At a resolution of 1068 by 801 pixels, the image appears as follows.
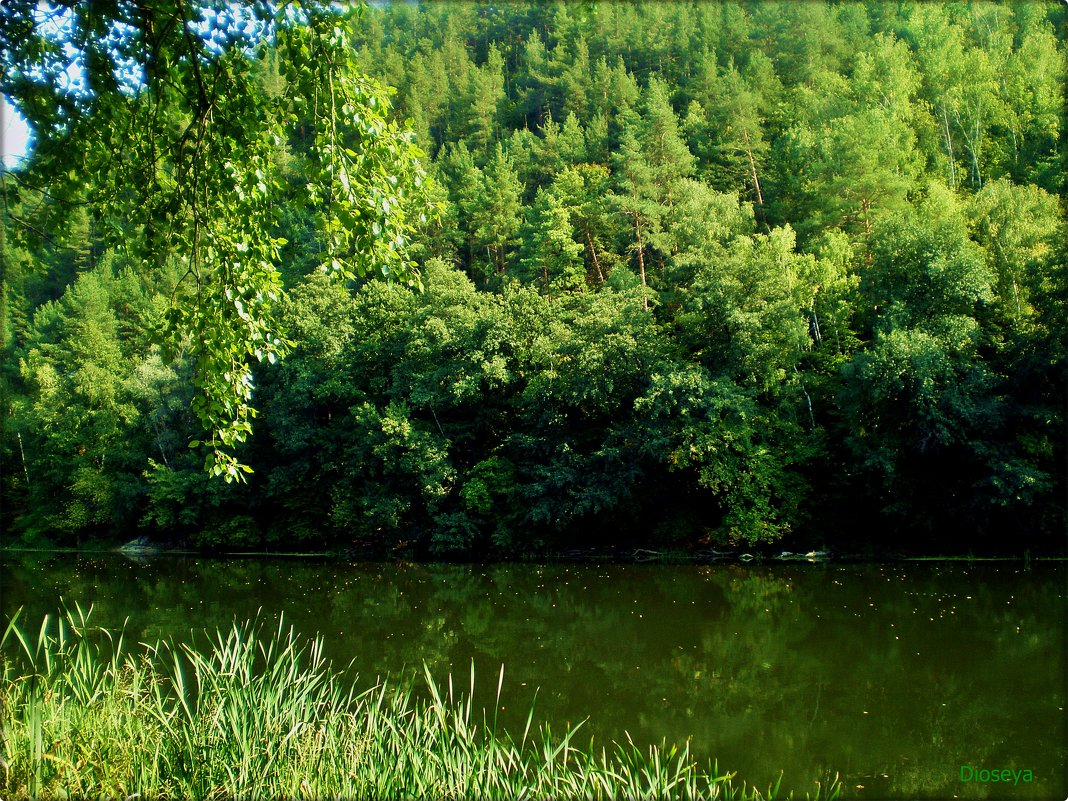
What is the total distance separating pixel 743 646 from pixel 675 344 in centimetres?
1371

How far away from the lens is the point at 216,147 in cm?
559

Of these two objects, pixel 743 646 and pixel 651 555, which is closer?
pixel 743 646

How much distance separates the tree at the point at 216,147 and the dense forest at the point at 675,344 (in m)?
0.32

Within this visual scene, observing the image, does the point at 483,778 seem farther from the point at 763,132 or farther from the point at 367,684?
the point at 763,132

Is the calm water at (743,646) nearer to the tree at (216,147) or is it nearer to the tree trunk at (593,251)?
the tree at (216,147)

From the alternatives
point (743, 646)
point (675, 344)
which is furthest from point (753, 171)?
point (743, 646)

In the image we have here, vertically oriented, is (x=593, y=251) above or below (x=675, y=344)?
above

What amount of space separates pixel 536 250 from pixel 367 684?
29.4 m

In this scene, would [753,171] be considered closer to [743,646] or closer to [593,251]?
[593,251]

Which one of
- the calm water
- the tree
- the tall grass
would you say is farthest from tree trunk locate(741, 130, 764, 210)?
the tall grass

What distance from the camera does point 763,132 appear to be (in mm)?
41031

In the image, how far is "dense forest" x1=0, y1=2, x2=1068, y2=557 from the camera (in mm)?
20672

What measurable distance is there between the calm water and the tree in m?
5.97

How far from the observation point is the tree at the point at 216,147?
5.19 meters
